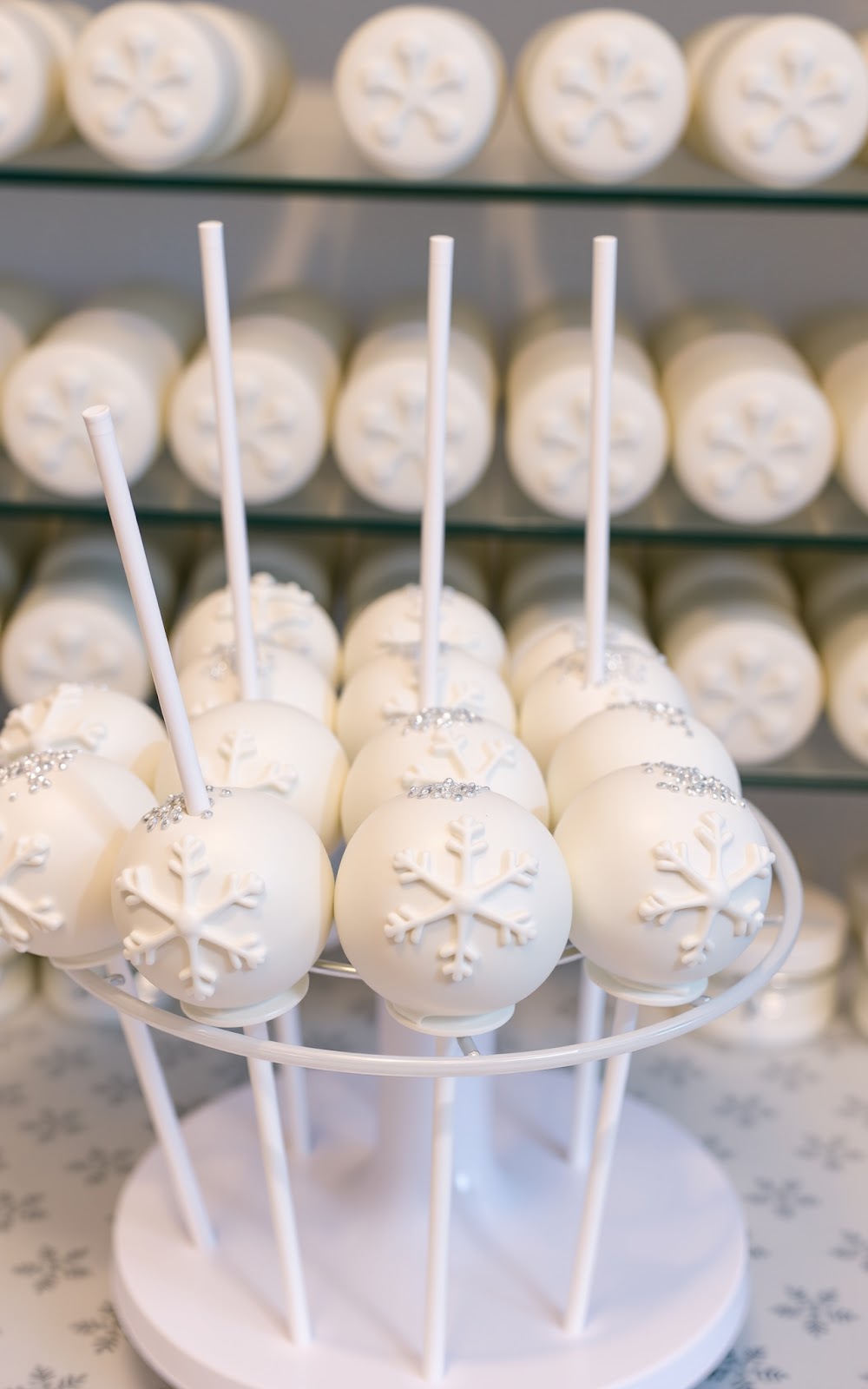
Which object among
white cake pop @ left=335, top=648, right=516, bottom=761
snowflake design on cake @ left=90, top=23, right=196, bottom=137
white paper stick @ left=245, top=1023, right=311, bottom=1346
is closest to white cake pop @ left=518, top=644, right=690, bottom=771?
white cake pop @ left=335, top=648, right=516, bottom=761

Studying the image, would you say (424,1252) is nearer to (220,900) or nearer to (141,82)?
(220,900)

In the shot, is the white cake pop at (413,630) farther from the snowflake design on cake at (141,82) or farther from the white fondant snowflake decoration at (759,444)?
the snowflake design on cake at (141,82)

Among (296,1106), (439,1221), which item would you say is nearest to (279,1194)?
(439,1221)

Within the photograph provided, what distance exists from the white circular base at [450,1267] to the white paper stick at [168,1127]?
18 millimetres

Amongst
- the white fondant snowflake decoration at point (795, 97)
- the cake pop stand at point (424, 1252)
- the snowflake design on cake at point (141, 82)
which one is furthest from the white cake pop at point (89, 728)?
the white fondant snowflake decoration at point (795, 97)

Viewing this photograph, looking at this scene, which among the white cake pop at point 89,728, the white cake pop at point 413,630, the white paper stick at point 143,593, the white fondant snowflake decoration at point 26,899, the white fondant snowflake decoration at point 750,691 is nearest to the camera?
the white paper stick at point 143,593

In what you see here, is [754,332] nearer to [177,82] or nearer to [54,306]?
[177,82]

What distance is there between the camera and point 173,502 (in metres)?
1.19

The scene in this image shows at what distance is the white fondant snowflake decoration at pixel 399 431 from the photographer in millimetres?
1087

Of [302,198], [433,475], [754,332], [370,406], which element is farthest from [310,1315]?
[302,198]

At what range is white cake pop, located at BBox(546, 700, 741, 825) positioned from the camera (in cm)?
75

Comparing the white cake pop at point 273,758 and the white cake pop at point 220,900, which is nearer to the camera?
the white cake pop at point 220,900

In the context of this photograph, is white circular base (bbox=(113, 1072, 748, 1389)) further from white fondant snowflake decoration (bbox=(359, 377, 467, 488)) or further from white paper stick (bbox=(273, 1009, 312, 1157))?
white fondant snowflake decoration (bbox=(359, 377, 467, 488))

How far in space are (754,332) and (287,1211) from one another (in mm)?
771
